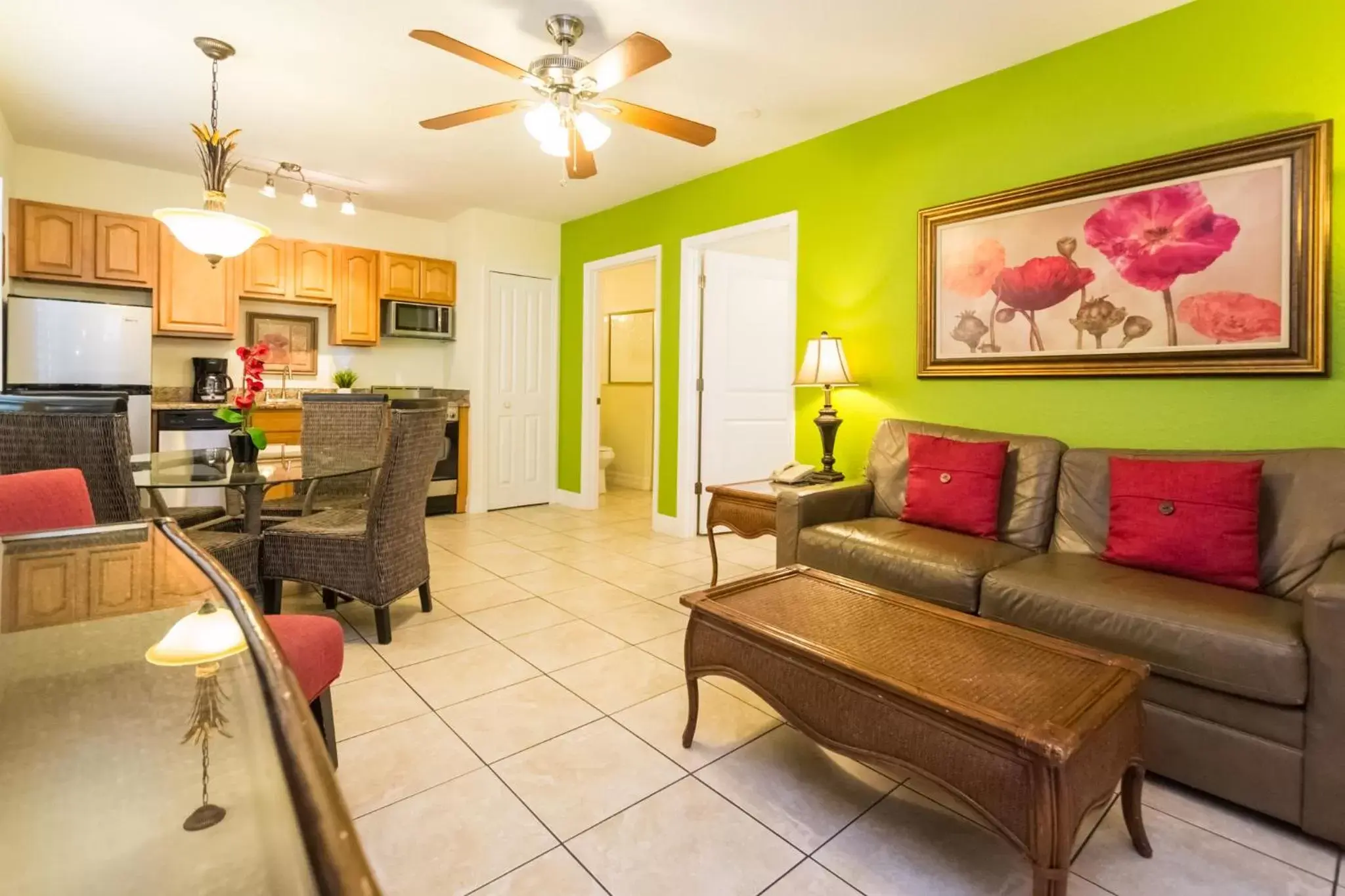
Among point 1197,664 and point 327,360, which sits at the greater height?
point 327,360

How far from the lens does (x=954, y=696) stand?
1.28 meters

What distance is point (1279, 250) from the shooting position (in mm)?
2197

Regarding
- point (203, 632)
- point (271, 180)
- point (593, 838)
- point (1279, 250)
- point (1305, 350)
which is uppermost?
point (271, 180)

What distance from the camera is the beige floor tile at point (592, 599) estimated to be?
305 cm

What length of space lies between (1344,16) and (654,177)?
11.0ft

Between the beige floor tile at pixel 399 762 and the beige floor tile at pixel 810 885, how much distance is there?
875 millimetres

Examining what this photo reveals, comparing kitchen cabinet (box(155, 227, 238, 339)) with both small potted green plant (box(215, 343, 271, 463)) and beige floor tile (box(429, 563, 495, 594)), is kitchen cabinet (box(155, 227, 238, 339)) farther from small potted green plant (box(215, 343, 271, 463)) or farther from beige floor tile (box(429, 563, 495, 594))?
beige floor tile (box(429, 563, 495, 594))

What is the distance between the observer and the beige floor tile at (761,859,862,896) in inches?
52.7

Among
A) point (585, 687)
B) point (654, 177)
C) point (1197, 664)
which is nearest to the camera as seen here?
point (1197, 664)

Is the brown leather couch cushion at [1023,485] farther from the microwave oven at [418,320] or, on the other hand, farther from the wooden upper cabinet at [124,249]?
the wooden upper cabinet at [124,249]

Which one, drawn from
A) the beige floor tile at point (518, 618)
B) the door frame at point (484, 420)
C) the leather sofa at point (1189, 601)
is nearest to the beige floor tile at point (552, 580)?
the beige floor tile at point (518, 618)

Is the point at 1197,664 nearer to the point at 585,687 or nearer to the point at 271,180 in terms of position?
the point at 585,687

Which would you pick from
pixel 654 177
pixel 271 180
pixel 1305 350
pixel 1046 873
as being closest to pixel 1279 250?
pixel 1305 350

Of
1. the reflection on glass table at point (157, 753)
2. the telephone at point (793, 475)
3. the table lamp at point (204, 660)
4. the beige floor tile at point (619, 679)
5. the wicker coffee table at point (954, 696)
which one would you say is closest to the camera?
the reflection on glass table at point (157, 753)
